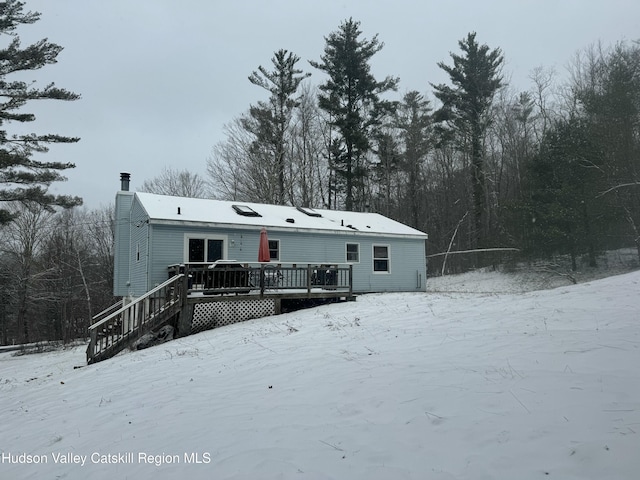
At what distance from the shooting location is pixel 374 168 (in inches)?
1208

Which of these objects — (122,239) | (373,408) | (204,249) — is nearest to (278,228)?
(204,249)

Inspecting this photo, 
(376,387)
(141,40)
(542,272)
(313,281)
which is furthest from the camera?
(141,40)

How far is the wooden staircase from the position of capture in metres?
9.72

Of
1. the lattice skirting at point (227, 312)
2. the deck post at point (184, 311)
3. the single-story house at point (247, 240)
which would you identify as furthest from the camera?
the single-story house at point (247, 240)

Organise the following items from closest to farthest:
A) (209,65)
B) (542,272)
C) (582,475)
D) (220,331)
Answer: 1. (582,475)
2. (220,331)
3. (542,272)
4. (209,65)

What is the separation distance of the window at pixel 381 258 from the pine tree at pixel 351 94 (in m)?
10.3

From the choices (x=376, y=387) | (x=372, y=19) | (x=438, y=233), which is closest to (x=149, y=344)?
(x=376, y=387)

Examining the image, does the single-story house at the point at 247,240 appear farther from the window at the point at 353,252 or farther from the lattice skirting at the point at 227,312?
the lattice skirting at the point at 227,312

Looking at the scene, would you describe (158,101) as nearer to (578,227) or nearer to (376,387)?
(578,227)

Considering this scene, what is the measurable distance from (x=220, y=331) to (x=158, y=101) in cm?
2528

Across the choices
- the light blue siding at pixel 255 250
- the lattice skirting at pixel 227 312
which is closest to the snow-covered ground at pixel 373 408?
the lattice skirting at pixel 227 312

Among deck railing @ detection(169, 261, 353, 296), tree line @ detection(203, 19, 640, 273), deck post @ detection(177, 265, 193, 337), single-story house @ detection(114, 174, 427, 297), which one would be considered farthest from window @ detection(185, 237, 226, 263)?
tree line @ detection(203, 19, 640, 273)

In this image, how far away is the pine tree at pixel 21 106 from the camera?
1734cm

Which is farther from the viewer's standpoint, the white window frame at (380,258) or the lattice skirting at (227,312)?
the white window frame at (380,258)
